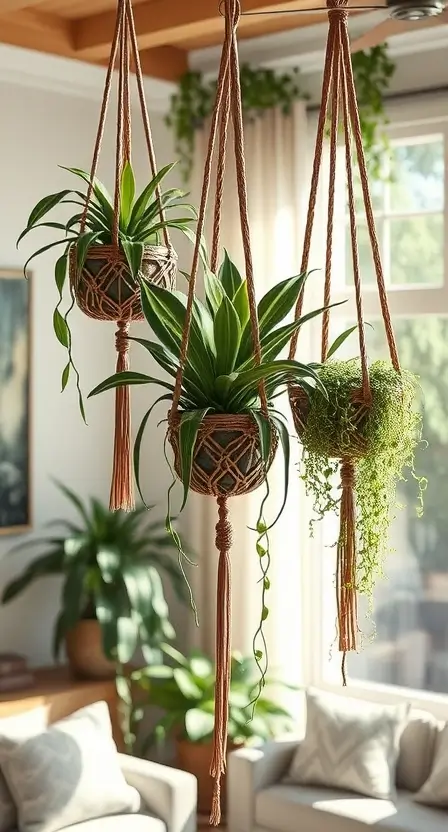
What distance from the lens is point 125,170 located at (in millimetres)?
1781

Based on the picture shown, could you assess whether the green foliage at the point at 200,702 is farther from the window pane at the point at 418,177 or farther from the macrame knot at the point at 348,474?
the macrame knot at the point at 348,474

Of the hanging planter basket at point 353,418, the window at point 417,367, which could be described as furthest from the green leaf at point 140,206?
the window at point 417,367

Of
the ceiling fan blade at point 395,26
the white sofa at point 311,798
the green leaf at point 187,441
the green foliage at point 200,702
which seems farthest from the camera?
the green foliage at point 200,702

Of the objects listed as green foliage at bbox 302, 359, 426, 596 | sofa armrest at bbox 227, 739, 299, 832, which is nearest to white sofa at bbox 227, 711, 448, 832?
sofa armrest at bbox 227, 739, 299, 832

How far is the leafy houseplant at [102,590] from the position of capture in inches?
182

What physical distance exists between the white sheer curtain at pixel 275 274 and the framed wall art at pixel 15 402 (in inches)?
34.5

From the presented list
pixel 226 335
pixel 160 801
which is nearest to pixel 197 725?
pixel 160 801

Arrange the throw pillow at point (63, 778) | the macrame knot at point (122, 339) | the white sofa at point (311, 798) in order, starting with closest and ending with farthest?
the macrame knot at point (122, 339), the throw pillow at point (63, 778), the white sofa at point (311, 798)

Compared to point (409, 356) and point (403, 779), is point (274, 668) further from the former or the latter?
point (409, 356)

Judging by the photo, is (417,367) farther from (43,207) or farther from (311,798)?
(43,207)

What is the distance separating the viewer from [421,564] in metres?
4.72

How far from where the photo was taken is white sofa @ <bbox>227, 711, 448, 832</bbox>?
13.2ft

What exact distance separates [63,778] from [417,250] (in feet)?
7.77

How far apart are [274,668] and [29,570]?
108cm
